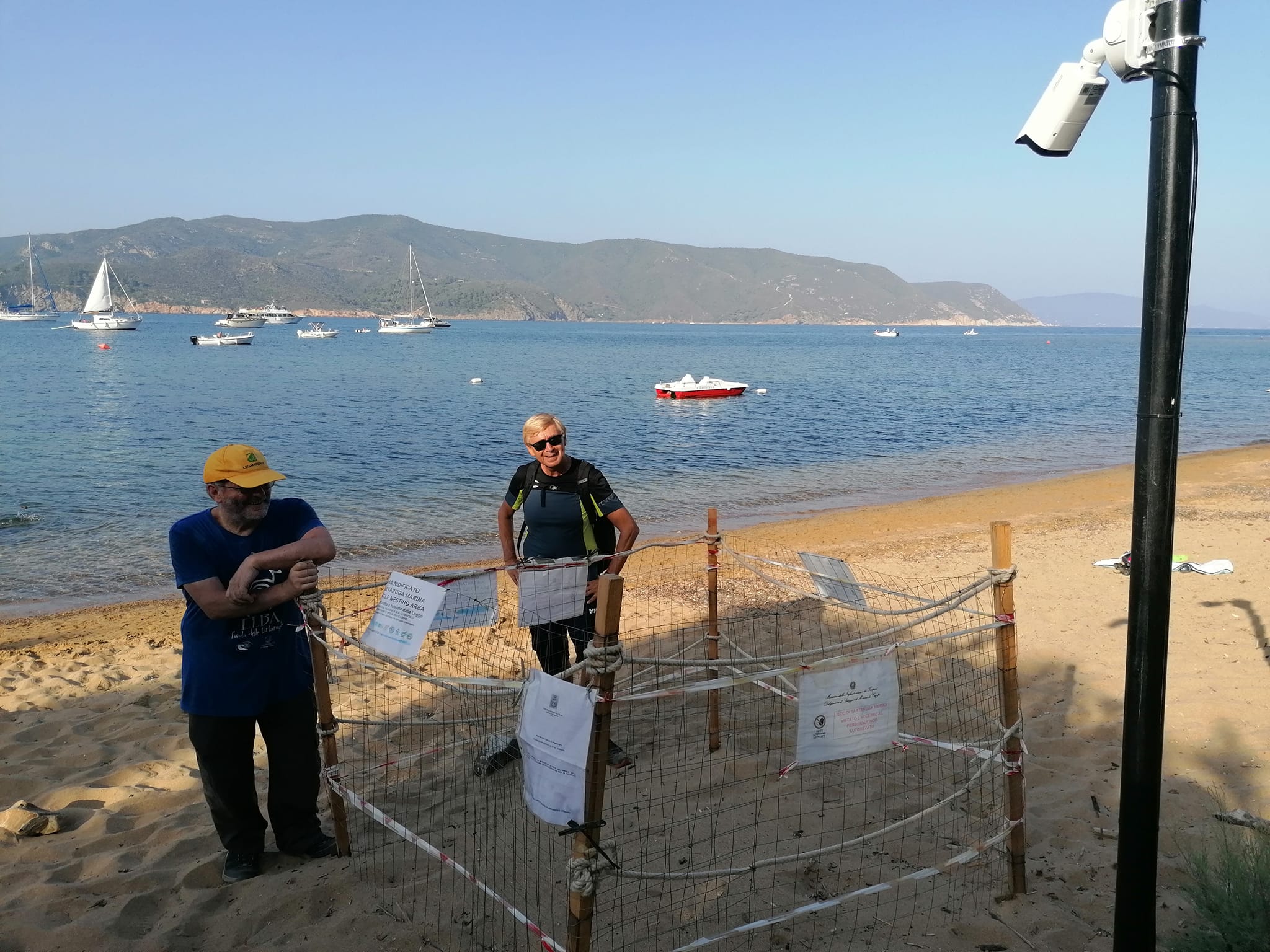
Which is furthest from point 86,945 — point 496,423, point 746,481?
point 496,423

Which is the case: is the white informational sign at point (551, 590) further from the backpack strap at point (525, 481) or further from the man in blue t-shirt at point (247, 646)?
the man in blue t-shirt at point (247, 646)

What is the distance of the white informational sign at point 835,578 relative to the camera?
460 centimetres

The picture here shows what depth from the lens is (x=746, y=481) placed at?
832 inches

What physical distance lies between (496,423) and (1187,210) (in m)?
32.6

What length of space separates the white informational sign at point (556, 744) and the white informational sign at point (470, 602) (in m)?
1.55

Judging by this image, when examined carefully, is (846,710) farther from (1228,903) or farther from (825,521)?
(825,521)

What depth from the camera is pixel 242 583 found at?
370cm

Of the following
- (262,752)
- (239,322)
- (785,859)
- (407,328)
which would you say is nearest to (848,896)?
(785,859)

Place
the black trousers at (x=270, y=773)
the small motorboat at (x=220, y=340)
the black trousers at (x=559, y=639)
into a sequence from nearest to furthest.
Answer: the black trousers at (x=270, y=773), the black trousers at (x=559, y=639), the small motorboat at (x=220, y=340)

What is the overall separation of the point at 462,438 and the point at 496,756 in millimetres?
25082

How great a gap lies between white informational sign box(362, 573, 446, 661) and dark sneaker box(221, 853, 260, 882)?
1142 millimetres

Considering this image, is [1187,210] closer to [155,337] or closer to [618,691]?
[618,691]

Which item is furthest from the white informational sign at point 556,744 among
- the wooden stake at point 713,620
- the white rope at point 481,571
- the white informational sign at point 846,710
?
the wooden stake at point 713,620

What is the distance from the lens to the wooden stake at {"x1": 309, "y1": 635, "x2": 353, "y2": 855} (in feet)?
13.4
